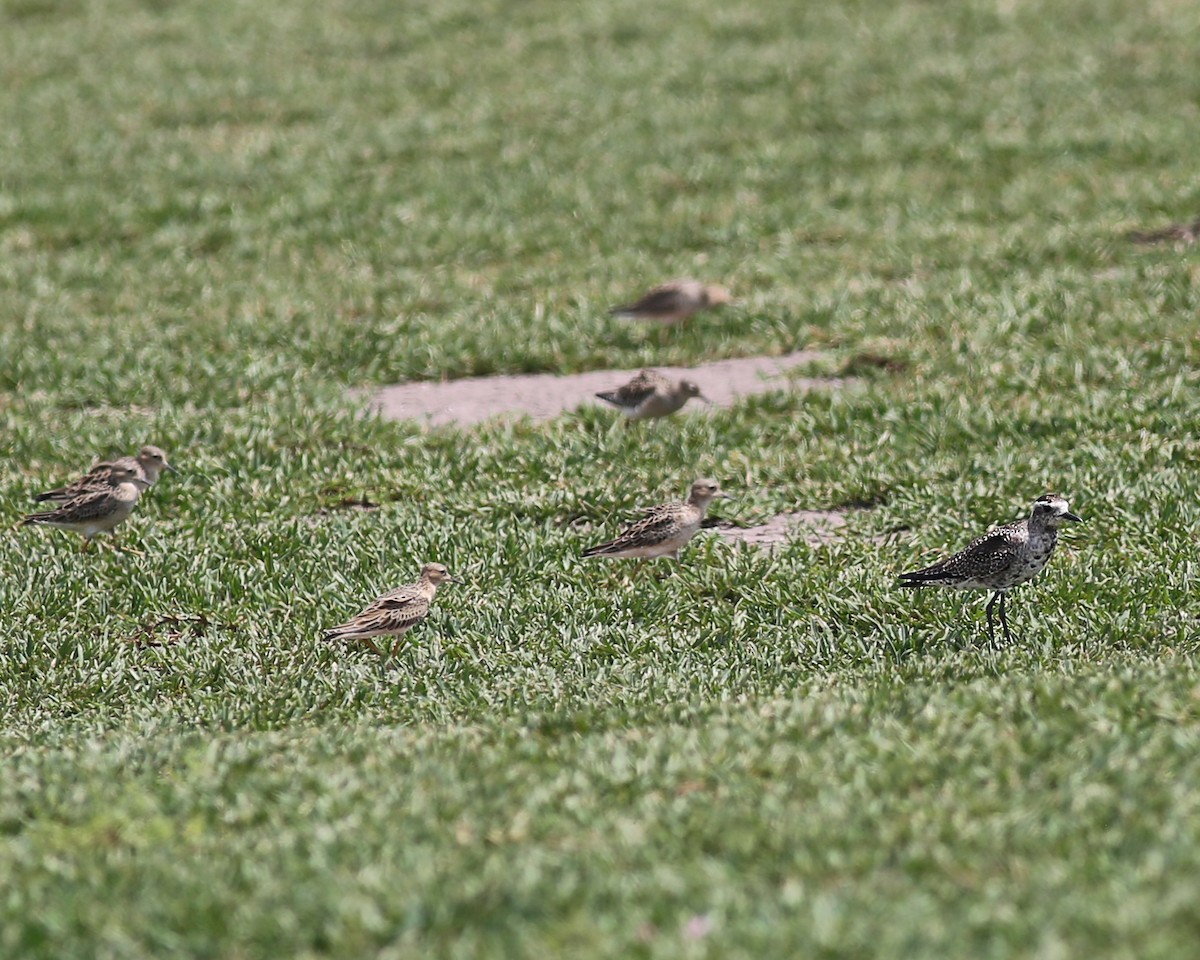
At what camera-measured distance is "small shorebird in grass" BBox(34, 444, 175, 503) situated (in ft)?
31.8

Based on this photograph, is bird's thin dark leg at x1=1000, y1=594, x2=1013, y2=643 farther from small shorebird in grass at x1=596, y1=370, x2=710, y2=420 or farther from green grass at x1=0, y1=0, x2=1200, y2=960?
small shorebird in grass at x1=596, y1=370, x2=710, y2=420

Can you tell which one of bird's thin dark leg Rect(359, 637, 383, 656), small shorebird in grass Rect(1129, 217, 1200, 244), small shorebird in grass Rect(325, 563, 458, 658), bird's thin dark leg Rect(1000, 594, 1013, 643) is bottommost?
small shorebird in grass Rect(1129, 217, 1200, 244)

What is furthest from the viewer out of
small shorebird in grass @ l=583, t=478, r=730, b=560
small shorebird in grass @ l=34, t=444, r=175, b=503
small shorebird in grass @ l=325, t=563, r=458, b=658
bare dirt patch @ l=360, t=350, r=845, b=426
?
bare dirt patch @ l=360, t=350, r=845, b=426

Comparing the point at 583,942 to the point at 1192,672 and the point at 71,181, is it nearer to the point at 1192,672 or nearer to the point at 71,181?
the point at 1192,672

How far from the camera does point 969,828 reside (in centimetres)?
518

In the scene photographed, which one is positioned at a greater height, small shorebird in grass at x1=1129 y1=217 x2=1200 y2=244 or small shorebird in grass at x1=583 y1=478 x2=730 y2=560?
small shorebird in grass at x1=583 y1=478 x2=730 y2=560

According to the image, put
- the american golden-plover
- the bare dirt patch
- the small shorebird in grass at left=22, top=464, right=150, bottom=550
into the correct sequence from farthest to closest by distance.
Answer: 1. the american golden-plover
2. the bare dirt patch
3. the small shorebird in grass at left=22, top=464, right=150, bottom=550

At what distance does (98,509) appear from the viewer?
9430 millimetres

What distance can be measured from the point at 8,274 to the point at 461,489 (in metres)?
7.58

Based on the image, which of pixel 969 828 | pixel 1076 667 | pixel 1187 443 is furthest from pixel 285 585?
pixel 1187 443

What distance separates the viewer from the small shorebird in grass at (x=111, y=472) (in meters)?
9.68

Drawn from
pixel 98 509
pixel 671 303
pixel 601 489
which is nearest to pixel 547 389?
pixel 671 303

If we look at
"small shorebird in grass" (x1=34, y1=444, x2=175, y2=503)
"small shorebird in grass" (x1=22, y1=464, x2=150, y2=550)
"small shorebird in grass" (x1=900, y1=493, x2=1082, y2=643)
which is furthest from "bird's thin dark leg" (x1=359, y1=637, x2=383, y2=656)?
"small shorebird in grass" (x1=900, y1=493, x2=1082, y2=643)

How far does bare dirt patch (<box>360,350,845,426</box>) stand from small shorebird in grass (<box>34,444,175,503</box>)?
1.87 metres
